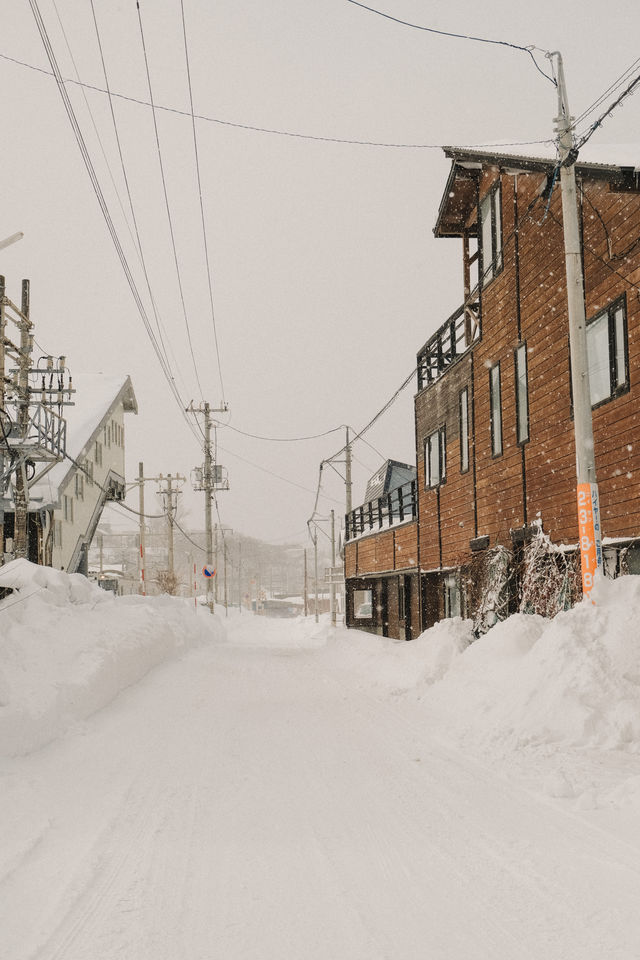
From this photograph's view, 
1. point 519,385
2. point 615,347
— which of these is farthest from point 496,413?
point 615,347

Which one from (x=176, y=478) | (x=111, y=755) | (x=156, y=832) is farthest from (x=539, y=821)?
(x=176, y=478)

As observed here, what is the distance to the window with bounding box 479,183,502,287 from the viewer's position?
1575 centimetres

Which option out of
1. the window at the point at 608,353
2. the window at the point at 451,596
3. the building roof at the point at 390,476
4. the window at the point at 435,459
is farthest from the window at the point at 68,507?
the window at the point at 608,353

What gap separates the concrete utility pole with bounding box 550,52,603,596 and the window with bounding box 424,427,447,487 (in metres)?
9.85

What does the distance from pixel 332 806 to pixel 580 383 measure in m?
6.13

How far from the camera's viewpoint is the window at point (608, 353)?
424 inches

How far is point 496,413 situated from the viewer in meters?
15.6

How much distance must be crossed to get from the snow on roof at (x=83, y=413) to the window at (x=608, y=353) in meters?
20.8

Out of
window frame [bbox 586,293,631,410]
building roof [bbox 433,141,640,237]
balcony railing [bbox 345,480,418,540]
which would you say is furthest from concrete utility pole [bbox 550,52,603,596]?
balcony railing [bbox 345,480,418,540]

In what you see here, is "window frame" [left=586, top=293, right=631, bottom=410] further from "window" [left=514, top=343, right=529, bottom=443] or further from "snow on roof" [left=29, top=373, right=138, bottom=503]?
"snow on roof" [left=29, top=373, right=138, bottom=503]

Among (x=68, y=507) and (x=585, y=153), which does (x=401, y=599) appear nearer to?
(x=68, y=507)

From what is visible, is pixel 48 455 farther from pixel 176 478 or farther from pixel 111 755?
pixel 176 478

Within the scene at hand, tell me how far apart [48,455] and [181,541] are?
112507 mm

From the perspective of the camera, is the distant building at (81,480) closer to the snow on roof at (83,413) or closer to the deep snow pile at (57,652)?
the snow on roof at (83,413)
